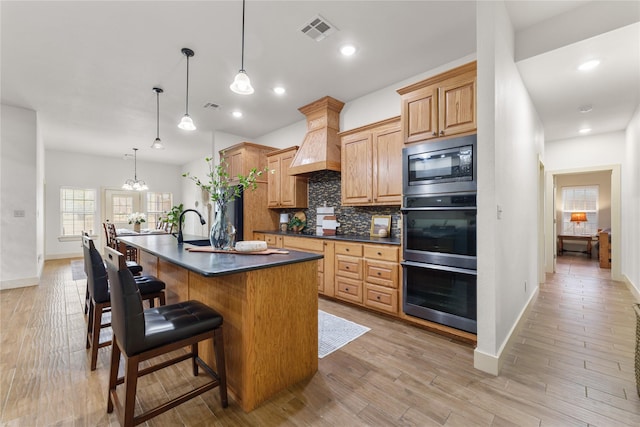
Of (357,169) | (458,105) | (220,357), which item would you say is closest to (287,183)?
(357,169)

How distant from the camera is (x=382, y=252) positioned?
3.05 meters

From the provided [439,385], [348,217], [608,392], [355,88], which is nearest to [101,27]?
[355,88]

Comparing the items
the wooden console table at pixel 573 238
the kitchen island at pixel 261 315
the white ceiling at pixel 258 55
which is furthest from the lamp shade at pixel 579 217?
the kitchen island at pixel 261 315

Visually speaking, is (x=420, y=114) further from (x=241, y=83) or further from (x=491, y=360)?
(x=491, y=360)

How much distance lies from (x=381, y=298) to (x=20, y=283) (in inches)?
222

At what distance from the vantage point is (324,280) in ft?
12.1

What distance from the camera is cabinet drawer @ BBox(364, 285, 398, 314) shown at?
116 inches

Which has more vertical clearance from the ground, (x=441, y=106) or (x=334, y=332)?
(x=441, y=106)

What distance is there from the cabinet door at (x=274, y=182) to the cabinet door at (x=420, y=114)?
268cm

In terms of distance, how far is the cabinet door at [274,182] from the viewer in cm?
495

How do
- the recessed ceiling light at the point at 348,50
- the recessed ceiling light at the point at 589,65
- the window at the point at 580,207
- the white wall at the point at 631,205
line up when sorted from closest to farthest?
the recessed ceiling light at the point at 589,65
the recessed ceiling light at the point at 348,50
the white wall at the point at 631,205
the window at the point at 580,207

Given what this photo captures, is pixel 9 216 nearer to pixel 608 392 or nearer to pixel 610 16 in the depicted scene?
pixel 608 392

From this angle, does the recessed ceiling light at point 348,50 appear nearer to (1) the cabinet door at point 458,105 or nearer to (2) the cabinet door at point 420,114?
(2) the cabinet door at point 420,114

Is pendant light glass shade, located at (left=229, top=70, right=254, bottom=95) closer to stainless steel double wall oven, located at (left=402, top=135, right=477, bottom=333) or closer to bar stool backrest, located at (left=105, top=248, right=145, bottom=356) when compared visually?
bar stool backrest, located at (left=105, top=248, right=145, bottom=356)
